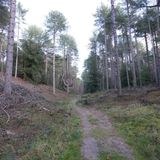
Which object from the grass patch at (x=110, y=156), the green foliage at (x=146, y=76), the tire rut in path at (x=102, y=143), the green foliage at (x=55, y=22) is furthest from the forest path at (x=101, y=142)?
the green foliage at (x=146, y=76)

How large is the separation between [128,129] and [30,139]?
161 inches

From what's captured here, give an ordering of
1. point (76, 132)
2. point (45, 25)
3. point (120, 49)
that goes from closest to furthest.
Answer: point (76, 132) → point (45, 25) → point (120, 49)

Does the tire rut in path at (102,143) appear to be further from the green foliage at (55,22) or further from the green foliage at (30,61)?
the green foliage at (30,61)

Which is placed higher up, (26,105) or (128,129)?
(26,105)

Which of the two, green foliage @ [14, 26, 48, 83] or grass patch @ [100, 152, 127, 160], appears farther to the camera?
green foliage @ [14, 26, 48, 83]

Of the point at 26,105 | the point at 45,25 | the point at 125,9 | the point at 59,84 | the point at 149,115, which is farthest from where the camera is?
the point at 59,84

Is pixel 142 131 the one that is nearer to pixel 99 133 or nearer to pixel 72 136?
pixel 99 133

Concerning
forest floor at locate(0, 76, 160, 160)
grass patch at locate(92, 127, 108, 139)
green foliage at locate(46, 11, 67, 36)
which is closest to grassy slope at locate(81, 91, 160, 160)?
forest floor at locate(0, 76, 160, 160)

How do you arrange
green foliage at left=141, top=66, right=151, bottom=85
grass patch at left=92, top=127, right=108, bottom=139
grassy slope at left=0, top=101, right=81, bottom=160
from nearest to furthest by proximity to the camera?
grassy slope at left=0, top=101, right=81, bottom=160 < grass patch at left=92, top=127, right=108, bottom=139 < green foliage at left=141, top=66, right=151, bottom=85

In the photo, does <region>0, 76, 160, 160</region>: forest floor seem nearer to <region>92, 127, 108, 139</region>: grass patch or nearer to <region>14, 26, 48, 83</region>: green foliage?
<region>92, 127, 108, 139</region>: grass patch

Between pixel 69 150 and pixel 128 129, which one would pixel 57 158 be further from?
pixel 128 129

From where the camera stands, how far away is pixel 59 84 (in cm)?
6034

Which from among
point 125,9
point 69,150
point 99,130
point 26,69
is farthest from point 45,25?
point 69,150

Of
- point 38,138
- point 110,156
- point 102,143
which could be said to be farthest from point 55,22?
point 110,156
